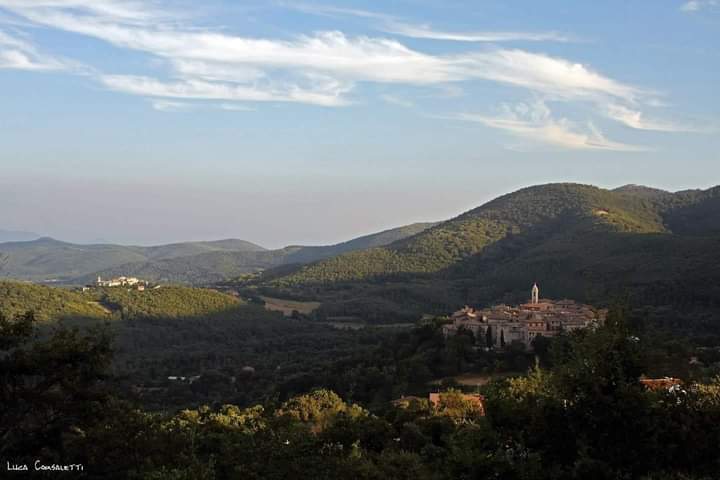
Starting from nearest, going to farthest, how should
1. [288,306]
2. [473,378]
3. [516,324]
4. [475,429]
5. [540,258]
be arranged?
[475,429]
[473,378]
[516,324]
[540,258]
[288,306]

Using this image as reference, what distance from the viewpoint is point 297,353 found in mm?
60094

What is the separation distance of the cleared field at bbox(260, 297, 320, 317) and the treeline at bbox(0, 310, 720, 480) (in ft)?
234

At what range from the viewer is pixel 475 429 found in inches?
544

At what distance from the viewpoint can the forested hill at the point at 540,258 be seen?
63.0 meters

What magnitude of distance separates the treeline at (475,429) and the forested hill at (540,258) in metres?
36.7

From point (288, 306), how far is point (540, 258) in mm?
30950

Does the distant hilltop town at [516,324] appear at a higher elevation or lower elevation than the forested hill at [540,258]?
lower

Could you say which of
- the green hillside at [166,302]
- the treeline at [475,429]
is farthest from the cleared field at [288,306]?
the treeline at [475,429]

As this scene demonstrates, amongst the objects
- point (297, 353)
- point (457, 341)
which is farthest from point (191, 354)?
point (457, 341)

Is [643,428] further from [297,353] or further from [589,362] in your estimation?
[297,353]

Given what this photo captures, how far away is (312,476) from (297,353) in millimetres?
47086

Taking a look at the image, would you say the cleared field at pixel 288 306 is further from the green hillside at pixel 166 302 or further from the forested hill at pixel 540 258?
the green hillside at pixel 166 302
